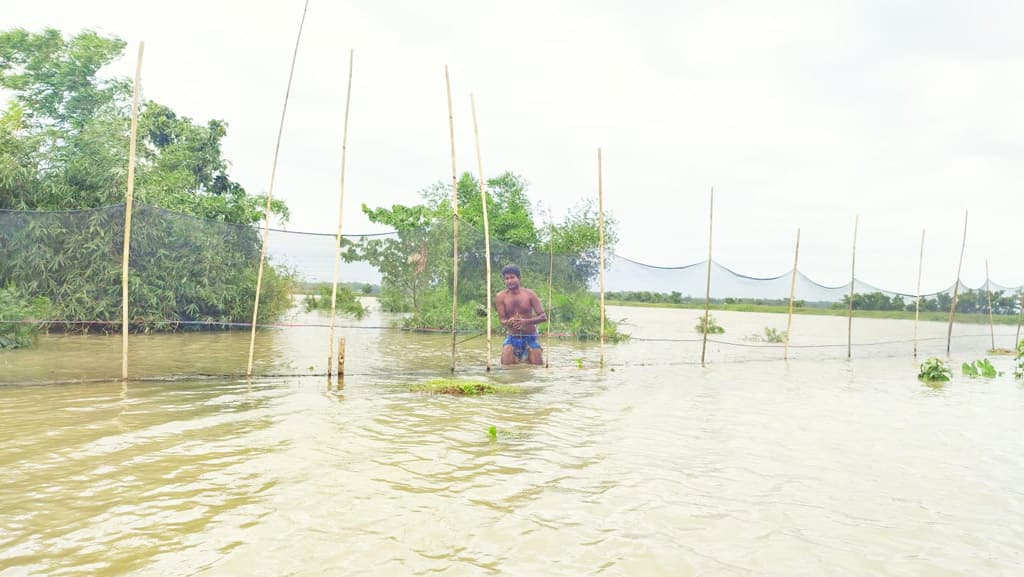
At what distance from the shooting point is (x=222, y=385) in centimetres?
724

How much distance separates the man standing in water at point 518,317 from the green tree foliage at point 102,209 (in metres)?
4.02

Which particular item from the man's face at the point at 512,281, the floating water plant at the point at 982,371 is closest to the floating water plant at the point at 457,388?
the man's face at the point at 512,281

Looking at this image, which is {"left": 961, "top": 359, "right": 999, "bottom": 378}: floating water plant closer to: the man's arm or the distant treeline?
the distant treeline

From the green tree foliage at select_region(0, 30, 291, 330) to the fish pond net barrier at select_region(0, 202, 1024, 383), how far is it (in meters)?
0.04

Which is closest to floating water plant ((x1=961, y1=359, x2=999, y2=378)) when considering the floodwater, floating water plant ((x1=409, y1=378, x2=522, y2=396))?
the floodwater

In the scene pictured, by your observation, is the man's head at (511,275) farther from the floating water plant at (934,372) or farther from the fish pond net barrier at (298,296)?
the floating water plant at (934,372)

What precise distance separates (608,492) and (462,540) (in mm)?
1134

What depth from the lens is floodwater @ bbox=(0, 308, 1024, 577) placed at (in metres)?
2.87

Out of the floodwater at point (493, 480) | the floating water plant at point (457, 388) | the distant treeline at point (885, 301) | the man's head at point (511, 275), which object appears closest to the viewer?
the floodwater at point (493, 480)

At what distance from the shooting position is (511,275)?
31.1ft

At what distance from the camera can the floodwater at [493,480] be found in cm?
287

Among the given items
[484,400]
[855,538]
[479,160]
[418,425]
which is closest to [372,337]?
[479,160]

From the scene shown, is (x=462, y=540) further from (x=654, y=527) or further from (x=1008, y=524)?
(x=1008, y=524)

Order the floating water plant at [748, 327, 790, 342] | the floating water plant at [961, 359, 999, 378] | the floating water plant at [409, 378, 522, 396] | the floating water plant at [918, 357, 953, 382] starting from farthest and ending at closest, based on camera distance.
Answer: the floating water plant at [748, 327, 790, 342], the floating water plant at [961, 359, 999, 378], the floating water plant at [918, 357, 953, 382], the floating water plant at [409, 378, 522, 396]
